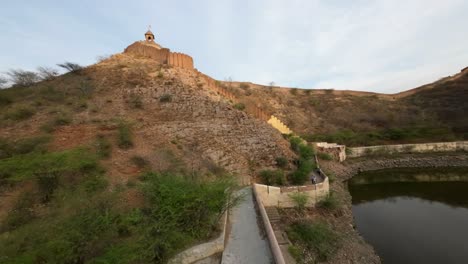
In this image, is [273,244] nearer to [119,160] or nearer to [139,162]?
[139,162]

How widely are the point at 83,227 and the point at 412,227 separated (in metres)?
13.8

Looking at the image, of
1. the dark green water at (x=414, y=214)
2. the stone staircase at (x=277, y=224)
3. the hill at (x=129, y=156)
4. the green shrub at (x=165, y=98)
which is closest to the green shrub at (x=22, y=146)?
the hill at (x=129, y=156)

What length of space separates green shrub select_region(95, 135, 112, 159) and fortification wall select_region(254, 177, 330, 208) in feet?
23.2

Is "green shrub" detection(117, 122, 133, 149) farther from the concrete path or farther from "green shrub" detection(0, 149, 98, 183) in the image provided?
the concrete path

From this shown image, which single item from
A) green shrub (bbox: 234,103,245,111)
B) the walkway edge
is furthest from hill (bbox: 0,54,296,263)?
the walkway edge

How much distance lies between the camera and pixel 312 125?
33469 millimetres

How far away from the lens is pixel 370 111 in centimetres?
3622

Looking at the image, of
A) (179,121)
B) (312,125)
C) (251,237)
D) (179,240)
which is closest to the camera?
(179,240)

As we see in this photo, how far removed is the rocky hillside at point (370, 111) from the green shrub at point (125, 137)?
2017cm

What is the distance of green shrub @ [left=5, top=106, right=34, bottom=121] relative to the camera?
39.0 ft

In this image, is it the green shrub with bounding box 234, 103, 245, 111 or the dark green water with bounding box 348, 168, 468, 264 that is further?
the green shrub with bounding box 234, 103, 245, 111

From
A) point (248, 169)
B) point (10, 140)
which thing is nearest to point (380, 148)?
point (248, 169)

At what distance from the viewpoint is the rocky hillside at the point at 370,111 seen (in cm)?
2772

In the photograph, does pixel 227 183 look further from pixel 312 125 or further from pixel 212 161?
pixel 312 125
